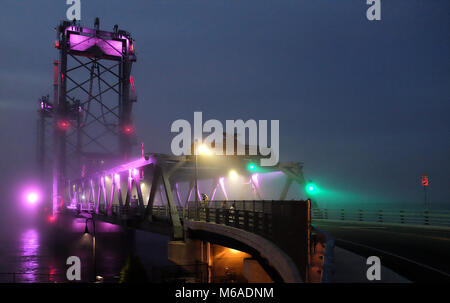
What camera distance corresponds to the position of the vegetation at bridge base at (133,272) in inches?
1915

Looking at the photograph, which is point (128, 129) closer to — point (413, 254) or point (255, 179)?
point (255, 179)

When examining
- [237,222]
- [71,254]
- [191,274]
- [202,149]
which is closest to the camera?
[237,222]

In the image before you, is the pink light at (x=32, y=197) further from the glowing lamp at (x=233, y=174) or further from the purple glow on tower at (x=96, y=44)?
the glowing lamp at (x=233, y=174)

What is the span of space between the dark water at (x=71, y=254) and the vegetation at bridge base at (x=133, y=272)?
0.70 metres

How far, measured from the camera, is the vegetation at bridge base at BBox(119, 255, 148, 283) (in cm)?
4864

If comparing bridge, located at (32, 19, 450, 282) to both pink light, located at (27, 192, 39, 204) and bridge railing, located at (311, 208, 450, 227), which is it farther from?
pink light, located at (27, 192, 39, 204)

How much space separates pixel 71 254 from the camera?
74.6 m

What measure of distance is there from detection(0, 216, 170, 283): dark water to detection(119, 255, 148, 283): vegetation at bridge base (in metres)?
0.70

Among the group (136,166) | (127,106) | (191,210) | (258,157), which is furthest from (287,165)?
(127,106)

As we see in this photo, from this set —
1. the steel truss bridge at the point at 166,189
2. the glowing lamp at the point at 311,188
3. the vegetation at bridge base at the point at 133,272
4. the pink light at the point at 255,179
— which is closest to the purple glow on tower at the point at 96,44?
the steel truss bridge at the point at 166,189

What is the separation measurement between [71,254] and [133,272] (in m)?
23.1

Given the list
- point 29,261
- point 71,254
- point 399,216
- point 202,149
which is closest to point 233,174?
point 399,216
